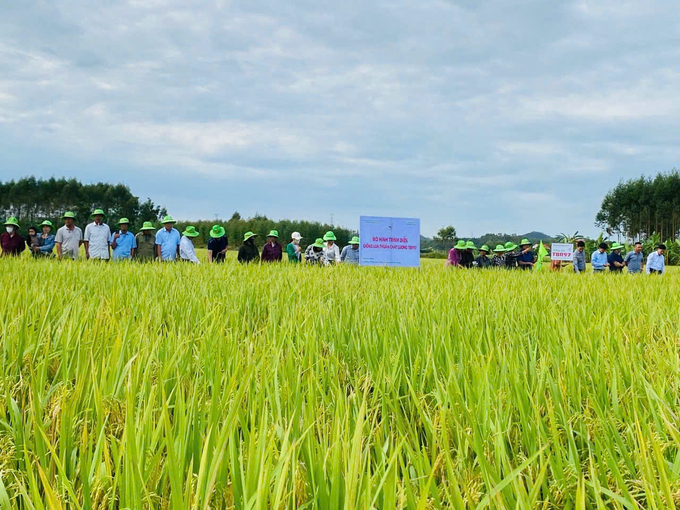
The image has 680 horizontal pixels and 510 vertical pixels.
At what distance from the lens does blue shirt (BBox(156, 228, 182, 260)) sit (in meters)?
10.2

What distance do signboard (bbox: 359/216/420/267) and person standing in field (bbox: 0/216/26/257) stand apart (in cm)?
673

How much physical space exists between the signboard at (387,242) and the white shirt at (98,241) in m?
4.76

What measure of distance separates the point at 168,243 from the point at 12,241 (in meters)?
3.42

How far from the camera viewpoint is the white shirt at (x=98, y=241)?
390 inches

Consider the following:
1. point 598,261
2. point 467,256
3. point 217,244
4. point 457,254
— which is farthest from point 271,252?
point 598,261

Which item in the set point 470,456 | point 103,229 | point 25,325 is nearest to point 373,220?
point 103,229

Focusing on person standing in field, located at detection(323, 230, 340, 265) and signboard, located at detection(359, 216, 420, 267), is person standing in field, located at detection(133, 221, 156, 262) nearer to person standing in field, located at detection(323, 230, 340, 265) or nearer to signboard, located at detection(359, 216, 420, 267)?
person standing in field, located at detection(323, 230, 340, 265)

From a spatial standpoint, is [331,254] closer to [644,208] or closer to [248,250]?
[248,250]

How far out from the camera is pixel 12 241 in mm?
10914

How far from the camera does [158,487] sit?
1145mm

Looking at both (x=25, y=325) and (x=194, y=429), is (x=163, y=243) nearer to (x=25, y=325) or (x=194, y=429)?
(x=25, y=325)

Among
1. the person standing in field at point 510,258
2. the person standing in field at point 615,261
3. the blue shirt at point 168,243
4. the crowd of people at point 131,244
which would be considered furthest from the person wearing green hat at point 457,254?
the blue shirt at point 168,243

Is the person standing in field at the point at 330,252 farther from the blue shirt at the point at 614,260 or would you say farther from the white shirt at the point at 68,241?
the blue shirt at the point at 614,260

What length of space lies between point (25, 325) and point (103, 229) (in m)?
8.47
